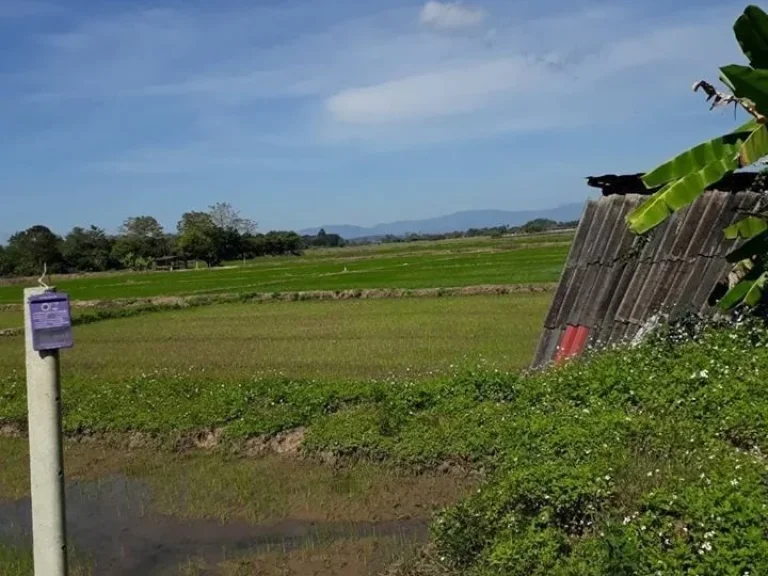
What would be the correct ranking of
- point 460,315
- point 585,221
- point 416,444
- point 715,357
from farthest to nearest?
1. point 460,315
2. point 585,221
3. point 416,444
4. point 715,357

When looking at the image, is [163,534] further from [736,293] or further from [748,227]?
[748,227]

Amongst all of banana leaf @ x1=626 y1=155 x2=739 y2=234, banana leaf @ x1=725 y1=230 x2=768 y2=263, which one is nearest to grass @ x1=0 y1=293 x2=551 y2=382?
banana leaf @ x1=725 y1=230 x2=768 y2=263

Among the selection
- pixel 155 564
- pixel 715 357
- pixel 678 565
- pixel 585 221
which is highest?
pixel 585 221

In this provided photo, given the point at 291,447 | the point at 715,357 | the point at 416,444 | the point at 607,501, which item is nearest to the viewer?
the point at 607,501

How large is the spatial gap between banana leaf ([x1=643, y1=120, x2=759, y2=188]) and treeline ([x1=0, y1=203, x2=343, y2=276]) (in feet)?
191

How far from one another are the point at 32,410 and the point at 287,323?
57.4ft

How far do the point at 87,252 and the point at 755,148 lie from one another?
6999 cm

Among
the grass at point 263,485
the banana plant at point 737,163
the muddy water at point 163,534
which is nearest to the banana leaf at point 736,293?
the banana plant at point 737,163

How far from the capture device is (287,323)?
21562 millimetres

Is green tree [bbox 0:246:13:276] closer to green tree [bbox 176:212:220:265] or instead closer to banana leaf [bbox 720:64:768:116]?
green tree [bbox 176:212:220:265]

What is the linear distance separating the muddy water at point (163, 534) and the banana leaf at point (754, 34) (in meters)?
4.60

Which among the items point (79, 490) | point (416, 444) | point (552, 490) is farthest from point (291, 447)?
point (552, 490)

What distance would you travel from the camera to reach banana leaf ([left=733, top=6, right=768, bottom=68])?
601 centimetres

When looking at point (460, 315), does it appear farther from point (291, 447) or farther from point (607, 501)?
point (607, 501)
